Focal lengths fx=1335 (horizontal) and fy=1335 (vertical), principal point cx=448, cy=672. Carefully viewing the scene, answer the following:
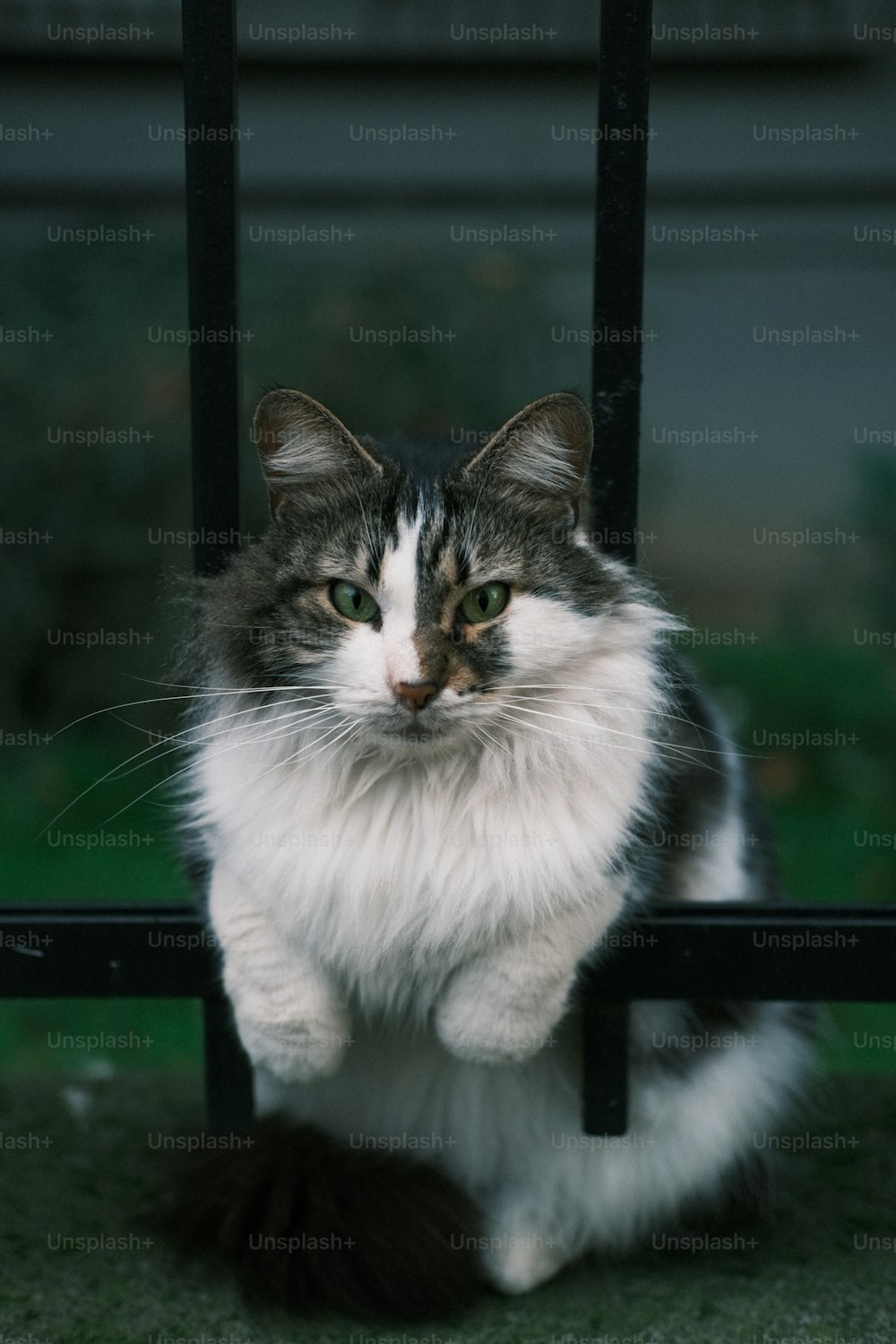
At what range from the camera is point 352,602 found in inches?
64.1

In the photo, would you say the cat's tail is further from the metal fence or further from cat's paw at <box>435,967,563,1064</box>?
cat's paw at <box>435,967,563,1064</box>

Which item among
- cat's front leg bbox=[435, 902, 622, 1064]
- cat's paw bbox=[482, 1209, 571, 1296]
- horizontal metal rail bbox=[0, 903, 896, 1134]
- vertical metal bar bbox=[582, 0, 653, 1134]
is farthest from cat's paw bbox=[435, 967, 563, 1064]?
vertical metal bar bbox=[582, 0, 653, 1134]

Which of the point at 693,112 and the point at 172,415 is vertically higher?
the point at 693,112

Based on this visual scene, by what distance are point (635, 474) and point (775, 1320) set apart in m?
1.13

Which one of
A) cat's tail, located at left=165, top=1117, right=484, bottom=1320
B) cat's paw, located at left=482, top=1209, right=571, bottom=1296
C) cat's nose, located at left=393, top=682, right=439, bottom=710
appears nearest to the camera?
cat's nose, located at left=393, top=682, right=439, bottom=710

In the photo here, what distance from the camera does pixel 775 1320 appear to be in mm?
1780

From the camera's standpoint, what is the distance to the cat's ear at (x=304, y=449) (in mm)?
1598

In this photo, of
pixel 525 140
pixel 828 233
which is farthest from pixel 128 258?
pixel 828 233

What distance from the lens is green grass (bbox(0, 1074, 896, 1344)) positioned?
5.76ft

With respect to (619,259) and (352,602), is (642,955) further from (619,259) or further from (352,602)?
→ (619,259)

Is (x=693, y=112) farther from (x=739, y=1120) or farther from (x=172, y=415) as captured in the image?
(x=739, y=1120)

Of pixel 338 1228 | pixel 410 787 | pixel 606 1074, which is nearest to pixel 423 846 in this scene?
pixel 410 787

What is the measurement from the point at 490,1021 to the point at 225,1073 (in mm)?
410

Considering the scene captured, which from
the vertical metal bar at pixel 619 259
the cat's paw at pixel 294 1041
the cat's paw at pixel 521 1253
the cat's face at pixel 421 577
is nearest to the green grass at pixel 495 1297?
the cat's paw at pixel 521 1253
